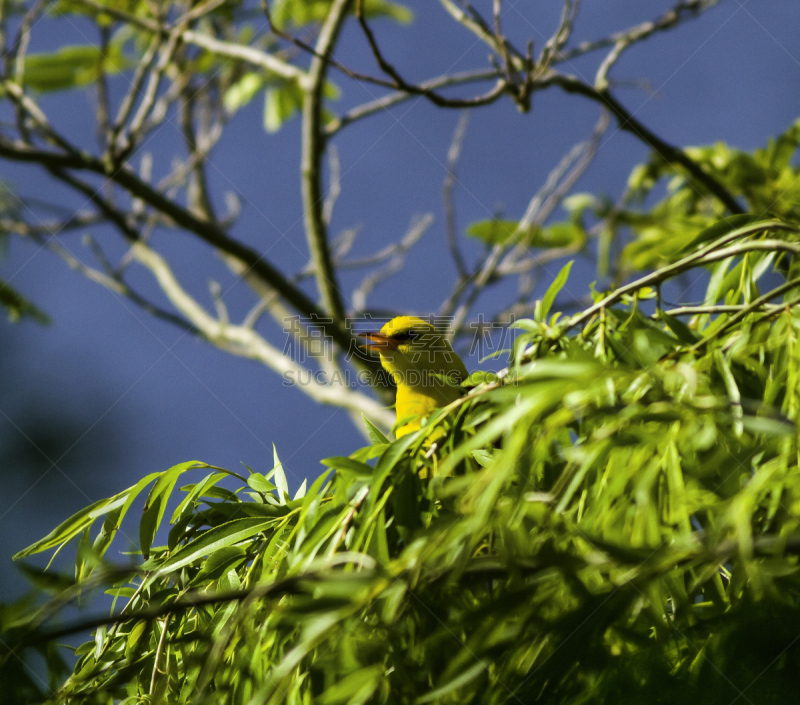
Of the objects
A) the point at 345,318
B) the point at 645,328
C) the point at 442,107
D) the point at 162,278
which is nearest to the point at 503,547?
the point at 645,328

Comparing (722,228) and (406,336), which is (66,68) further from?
(722,228)

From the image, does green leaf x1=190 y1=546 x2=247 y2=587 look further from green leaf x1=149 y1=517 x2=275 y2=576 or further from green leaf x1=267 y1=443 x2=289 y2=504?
green leaf x1=267 y1=443 x2=289 y2=504

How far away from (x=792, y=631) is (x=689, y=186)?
3082 millimetres

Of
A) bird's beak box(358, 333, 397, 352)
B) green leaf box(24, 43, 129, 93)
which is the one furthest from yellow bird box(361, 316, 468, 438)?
green leaf box(24, 43, 129, 93)

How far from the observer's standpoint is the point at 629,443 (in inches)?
29.6

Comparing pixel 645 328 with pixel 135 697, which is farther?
pixel 645 328

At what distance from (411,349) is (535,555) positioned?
7.48ft

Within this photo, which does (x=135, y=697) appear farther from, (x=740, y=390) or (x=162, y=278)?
(x=162, y=278)

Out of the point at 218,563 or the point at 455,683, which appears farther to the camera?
the point at 218,563

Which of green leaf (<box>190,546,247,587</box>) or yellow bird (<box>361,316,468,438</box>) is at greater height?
green leaf (<box>190,546,247,587</box>)

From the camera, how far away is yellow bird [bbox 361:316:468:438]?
2820 mm

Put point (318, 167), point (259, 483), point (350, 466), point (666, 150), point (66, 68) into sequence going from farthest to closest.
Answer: point (66, 68)
point (318, 167)
point (666, 150)
point (259, 483)
point (350, 466)

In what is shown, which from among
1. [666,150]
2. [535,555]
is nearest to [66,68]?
[666,150]

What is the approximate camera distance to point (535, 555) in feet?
2.36
